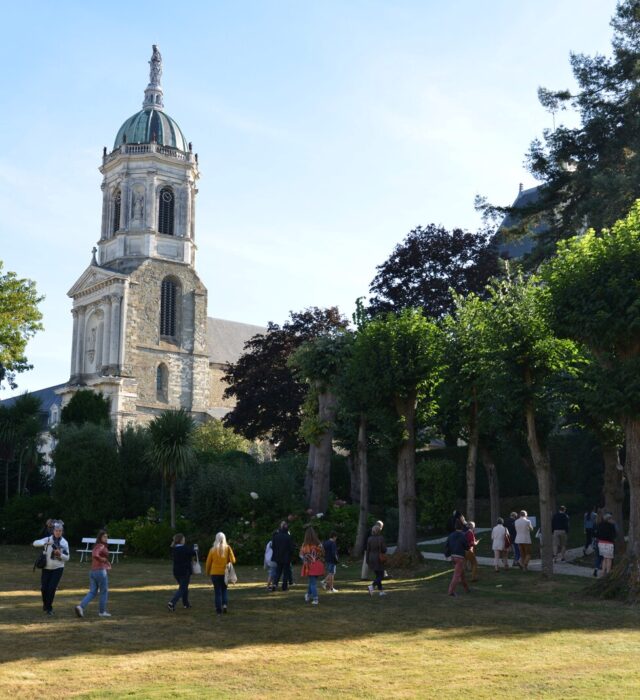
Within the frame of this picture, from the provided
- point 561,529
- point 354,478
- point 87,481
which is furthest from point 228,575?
point 354,478

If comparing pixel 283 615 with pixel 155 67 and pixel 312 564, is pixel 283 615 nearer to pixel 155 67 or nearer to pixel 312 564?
pixel 312 564

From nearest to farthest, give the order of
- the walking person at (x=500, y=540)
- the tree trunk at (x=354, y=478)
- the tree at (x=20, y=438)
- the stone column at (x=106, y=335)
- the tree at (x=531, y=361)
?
the tree at (x=531, y=361) < the walking person at (x=500, y=540) < the tree trunk at (x=354, y=478) < the tree at (x=20, y=438) < the stone column at (x=106, y=335)

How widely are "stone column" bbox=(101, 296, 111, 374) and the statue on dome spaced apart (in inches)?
857

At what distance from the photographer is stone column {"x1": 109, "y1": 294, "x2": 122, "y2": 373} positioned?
7319 cm

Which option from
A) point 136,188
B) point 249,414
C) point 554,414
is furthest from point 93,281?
point 554,414

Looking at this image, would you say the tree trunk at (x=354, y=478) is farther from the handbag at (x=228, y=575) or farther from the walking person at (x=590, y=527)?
the handbag at (x=228, y=575)

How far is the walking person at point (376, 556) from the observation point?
1867cm

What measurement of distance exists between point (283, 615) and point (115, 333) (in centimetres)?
6027

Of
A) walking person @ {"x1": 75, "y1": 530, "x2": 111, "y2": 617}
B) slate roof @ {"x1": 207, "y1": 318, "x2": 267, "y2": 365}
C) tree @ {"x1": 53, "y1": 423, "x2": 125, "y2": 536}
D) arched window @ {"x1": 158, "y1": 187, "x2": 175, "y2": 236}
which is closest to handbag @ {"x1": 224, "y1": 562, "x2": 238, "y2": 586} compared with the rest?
walking person @ {"x1": 75, "y1": 530, "x2": 111, "y2": 617}

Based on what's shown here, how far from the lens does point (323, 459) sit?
98.8 ft

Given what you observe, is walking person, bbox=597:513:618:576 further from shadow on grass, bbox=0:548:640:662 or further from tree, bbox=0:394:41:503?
tree, bbox=0:394:41:503

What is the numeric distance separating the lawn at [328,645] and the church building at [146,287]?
181ft

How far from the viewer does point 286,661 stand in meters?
11.9

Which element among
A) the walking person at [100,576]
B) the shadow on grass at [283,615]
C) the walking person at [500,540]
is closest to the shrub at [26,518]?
the shadow on grass at [283,615]
